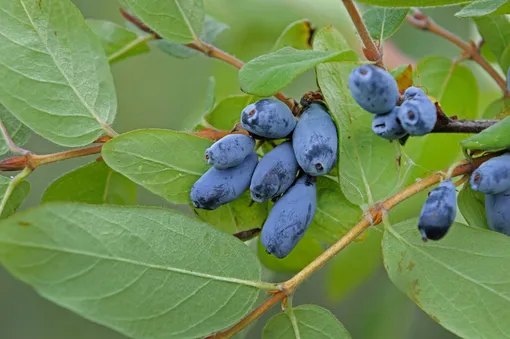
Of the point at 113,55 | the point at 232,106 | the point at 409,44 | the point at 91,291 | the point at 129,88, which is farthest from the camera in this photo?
the point at 129,88

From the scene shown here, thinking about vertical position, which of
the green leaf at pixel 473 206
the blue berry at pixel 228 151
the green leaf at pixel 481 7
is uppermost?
the green leaf at pixel 481 7

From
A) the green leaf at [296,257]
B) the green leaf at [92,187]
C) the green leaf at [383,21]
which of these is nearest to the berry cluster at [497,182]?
the green leaf at [383,21]

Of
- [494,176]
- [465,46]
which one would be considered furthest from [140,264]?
[465,46]

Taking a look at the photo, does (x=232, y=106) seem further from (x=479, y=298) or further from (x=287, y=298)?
(x=479, y=298)

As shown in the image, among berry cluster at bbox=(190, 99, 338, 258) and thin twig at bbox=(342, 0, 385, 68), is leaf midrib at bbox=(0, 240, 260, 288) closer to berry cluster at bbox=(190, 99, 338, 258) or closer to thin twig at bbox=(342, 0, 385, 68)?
berry cluster at bbox=(190, 99, 338, 258)

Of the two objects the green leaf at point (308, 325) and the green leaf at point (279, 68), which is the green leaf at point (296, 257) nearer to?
the green leaf at point (308, 325)

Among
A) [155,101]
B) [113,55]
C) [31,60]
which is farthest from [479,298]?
[155,101]

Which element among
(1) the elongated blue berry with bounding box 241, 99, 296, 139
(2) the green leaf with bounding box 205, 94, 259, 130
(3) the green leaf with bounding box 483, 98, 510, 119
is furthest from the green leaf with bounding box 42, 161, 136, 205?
(3) the green leaf with bounding box 483, 98, 510, 119
